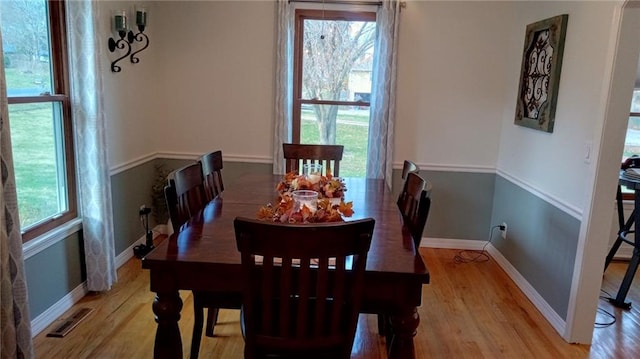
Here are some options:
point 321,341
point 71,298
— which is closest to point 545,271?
point 321,341

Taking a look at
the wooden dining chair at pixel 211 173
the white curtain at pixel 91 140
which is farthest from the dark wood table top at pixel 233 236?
the white curtain at pixel 91 140

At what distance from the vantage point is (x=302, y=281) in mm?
1425

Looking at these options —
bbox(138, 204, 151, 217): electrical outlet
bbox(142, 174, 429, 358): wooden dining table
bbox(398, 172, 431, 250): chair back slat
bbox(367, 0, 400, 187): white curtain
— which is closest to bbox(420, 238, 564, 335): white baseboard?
bbox(367, 0, 400, 187): white curtain

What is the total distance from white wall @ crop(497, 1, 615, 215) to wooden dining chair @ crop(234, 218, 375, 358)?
174 cm

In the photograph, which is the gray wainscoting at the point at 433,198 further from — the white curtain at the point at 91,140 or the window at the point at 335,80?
the window at the point at 335,80

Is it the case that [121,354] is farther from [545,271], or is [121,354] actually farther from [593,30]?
[593,30]

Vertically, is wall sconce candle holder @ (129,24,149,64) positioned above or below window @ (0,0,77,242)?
above

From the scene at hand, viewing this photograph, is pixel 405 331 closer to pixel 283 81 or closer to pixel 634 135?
pixel 283 81

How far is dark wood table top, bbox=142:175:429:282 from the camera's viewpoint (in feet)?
5.25

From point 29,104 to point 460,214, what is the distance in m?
3.36

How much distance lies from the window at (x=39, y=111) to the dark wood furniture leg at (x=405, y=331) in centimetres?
202

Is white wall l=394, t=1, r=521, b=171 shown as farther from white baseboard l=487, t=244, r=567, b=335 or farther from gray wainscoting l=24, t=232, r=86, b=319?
gray wainscoting l=24, t=232, r=86, b=319

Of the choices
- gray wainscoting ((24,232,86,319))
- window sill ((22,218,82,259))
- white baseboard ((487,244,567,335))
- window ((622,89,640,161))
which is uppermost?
window ((622,89,640,161))

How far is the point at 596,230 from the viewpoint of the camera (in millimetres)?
2488
